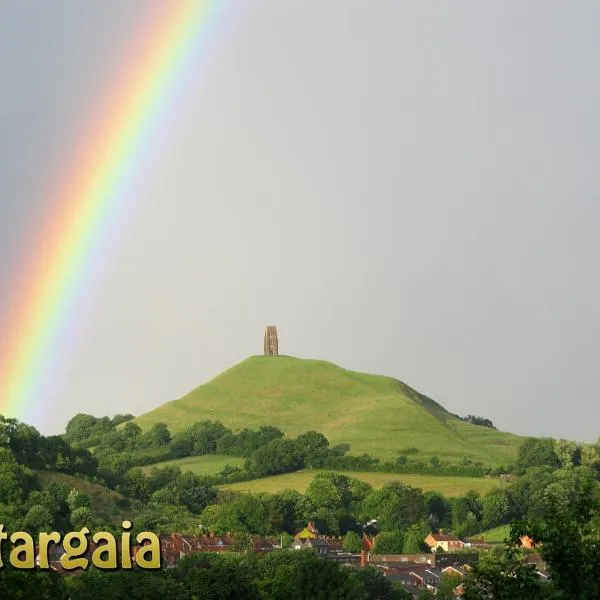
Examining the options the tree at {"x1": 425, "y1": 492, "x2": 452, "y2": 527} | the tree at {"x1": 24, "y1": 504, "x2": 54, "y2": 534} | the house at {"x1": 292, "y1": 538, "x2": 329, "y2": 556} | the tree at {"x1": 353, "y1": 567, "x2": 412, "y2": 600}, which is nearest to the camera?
the tree at {"x1": 353, "y1": 567, "x2": 412, "y2": 600}

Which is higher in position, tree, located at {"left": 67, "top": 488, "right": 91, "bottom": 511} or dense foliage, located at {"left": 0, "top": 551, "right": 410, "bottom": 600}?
tree, located at {"left": 67, "top": 488, "right": 91, "bottom": 511}

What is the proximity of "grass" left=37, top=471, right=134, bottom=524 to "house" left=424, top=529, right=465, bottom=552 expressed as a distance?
36.0 metres

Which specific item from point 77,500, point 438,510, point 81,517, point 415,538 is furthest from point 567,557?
point 438,510

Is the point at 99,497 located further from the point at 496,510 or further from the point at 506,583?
the point at 506,583

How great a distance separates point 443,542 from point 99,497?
41.8m

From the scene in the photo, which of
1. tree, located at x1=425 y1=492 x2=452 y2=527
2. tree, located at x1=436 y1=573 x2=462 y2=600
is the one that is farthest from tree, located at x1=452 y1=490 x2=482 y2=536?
tree, located at x1=436 y1=573 x2=462 y2=600

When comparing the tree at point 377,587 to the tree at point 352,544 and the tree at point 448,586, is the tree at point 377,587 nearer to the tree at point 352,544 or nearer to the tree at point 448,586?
the tree at point 448,586

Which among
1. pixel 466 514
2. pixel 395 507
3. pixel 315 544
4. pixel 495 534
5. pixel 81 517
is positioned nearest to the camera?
pixel 81 517

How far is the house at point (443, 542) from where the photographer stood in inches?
6535

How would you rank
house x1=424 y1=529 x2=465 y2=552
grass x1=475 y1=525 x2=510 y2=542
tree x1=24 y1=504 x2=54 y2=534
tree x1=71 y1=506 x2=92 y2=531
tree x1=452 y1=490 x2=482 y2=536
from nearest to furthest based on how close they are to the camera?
Answer: tree x1=24 y1=504 x2=54 y2=534 < tree x1=71 y1=506 x2=92 y2=531 < house x1=424 y1=529 x2=465 y2=552 < grass x1=475 y1=525 x2=510 y2=542 < tree x1=452 y1=490 x2=482 y2=536

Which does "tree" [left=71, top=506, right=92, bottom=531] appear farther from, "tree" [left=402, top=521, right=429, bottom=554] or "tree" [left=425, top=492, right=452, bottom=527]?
"tree" [left=425, top=492, right=452, bottom=527]

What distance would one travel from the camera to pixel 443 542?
168 m

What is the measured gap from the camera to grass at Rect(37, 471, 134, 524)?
163375mm

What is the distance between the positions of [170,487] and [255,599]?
358ft
